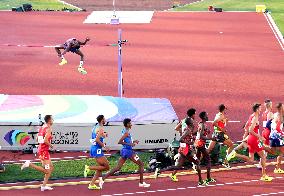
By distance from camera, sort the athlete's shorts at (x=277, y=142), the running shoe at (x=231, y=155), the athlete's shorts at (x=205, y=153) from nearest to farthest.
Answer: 1. the athlete's shorts at (x=205, y=153)
2. the athlete's shorts at (x=277, y=142)
3. the running shoe at (x=231, y=155)

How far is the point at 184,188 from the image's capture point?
15.0 m

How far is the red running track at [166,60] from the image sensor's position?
23.8m

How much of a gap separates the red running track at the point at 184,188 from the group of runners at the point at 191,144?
175mm

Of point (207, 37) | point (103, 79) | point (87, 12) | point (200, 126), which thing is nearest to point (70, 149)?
point (200, 126)

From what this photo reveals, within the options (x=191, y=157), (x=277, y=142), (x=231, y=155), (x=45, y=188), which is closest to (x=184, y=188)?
(x=191, y=157)

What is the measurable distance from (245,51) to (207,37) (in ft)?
12.5

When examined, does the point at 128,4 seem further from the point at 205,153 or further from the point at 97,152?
the point at 97,152

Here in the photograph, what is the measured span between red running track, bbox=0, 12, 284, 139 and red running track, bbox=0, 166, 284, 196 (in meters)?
3.67

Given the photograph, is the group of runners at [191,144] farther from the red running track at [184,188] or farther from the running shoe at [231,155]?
the red running track at [184,188]

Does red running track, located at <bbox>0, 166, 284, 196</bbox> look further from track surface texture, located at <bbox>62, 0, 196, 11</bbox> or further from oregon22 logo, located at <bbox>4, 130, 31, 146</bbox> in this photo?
track surface texture, located at <bbox>62, 0, 196, 11</bbox>

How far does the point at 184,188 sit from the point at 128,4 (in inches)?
1296

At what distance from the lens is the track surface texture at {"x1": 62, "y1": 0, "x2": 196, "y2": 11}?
4509 centimetres

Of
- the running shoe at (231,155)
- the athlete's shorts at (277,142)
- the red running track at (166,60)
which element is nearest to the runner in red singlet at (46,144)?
the running shoe at (231,155)

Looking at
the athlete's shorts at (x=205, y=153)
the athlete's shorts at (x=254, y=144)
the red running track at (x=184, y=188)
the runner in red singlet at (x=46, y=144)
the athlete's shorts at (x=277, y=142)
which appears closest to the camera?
the runner in red singlet at (x=46, y=144)
